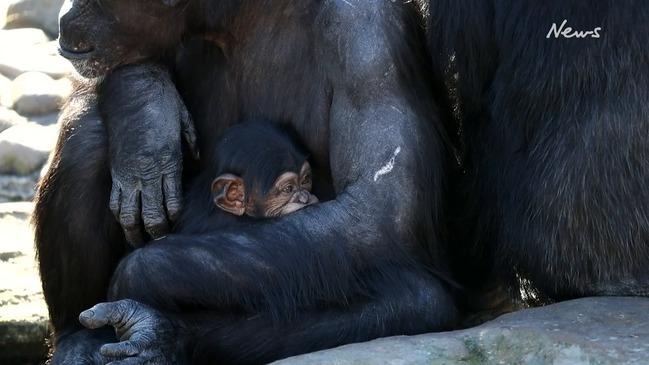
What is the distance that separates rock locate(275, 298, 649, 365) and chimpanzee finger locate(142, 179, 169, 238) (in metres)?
1.12

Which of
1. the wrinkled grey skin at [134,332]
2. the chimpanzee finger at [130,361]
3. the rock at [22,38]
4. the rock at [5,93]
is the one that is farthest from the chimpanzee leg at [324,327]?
the rock at [22,38]

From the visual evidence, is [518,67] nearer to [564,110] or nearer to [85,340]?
[564,110]

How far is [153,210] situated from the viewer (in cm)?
492

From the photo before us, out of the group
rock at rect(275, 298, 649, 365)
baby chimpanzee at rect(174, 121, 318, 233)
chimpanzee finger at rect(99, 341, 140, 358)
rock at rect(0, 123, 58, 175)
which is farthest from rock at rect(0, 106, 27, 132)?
rock at rect(275, 298, 649, 365)

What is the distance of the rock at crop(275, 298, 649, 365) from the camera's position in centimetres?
389

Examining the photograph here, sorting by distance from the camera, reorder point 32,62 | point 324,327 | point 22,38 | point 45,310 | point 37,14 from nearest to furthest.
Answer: point 324,327
point 45,310
point 32,62
point 22,38
point 37,14

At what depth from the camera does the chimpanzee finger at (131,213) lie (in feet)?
16.1

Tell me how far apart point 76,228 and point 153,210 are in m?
0.30

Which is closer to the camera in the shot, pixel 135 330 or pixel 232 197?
pixel 135 330

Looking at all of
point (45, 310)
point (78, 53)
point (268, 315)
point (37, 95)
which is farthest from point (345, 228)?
point (37, 95)

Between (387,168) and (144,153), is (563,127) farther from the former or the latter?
(144,153)

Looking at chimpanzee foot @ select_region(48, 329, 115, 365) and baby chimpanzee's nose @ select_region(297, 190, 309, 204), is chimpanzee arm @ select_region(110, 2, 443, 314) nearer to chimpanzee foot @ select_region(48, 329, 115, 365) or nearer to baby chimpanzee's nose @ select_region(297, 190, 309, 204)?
baby chimpanzee's nose @ select_region(297, 190, 309, 204)

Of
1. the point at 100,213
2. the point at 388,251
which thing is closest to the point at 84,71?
the point at 100,213

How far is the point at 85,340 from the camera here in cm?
496
